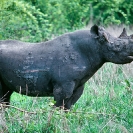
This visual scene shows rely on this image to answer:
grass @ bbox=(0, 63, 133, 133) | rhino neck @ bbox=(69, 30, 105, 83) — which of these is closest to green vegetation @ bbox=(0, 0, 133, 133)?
grass @ bbox=(0, 63, 133, 133)

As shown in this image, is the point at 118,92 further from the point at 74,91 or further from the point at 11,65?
the point at 11,65

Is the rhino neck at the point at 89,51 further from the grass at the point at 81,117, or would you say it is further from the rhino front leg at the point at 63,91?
the grass at the point at 81,117

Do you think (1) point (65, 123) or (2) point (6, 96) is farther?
(2) point (6, 96)

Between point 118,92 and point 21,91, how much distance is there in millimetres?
2362

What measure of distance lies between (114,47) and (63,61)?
786 millimetres

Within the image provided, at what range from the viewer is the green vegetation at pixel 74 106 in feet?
19.7

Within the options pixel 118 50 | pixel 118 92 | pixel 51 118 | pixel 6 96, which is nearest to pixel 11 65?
pixel 6 96

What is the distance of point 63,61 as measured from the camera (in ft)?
21.2

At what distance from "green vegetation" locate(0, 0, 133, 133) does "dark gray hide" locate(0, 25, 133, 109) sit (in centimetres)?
31

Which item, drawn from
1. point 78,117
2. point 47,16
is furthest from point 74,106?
point 47,16

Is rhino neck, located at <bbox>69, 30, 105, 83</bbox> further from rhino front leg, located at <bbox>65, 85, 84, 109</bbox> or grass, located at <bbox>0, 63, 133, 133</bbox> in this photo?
grass, located at <bbox>0, 63, 133, 133</bbox>

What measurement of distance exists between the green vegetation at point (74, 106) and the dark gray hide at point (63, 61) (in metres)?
0.31

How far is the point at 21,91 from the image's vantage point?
6785 millimetres

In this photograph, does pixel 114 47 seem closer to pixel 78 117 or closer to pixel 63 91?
pixel 63 91
